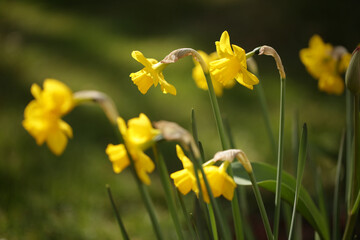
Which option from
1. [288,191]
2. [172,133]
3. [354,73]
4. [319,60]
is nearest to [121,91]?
[319,60]

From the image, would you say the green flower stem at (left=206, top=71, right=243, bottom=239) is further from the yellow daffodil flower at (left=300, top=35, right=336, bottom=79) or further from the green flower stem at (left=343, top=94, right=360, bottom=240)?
the yellow daffodil flower at (left=300, top=35, right=336, bottom=79)

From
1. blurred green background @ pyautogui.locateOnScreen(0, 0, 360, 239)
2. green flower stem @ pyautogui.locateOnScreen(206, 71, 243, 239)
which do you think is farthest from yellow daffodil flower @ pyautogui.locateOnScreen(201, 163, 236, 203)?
blurred green background @ pyautogui.locateOnScreen(0, 0, 360, 239)

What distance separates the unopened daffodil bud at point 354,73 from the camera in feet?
2.01

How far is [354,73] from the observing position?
2.04ft

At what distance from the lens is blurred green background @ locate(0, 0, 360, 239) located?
152 centimetres

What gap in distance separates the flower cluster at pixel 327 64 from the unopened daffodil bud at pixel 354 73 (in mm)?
264

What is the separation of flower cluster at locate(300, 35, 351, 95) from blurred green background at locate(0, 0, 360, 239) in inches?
8.3

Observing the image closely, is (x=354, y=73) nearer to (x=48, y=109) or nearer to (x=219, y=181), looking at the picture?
(x=219, y=181)

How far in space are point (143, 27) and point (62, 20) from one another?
651 millimetres

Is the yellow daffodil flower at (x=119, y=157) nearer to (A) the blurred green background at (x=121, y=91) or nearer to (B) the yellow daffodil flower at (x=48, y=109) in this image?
(B) the yellow daffodil flower at (x=48, y=109)

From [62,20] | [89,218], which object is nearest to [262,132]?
[89,218]

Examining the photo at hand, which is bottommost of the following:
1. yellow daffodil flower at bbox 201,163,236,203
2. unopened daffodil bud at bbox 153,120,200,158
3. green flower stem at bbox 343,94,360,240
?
green flower stem at bbox 343,94,360,240

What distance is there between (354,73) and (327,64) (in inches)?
11.9

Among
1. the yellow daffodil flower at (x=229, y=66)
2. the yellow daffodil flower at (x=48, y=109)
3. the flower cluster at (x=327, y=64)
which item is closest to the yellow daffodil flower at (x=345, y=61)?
the flower cluster at (x=327, y=64)
